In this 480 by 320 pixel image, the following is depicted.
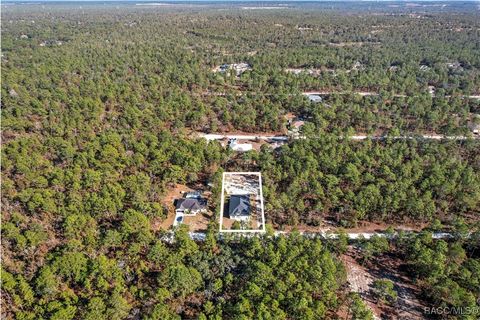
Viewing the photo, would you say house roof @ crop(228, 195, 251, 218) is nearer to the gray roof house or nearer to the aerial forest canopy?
→ the aerial forest canopy

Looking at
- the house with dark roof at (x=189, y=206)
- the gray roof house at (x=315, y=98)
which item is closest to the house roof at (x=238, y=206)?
the house with dark roof at (x=189, y=206)

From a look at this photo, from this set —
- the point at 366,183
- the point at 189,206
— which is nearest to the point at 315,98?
the point at 366,183

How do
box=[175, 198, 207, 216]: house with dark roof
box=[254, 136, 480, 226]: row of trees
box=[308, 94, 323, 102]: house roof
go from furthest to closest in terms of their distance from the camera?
box=[308, 94, 323, 102]: house roof → box=[175, 198, 207, 216]: house with dark roof → box=[254, 136, 480, 226]: row of trees

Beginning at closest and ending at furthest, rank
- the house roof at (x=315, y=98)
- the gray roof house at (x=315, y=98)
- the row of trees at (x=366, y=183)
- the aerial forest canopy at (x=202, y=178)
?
the aerial forest canopy at (x=202, y=178) < the row of trees at (x=366, y=183) < the gray roof house at (x=315, y=98) < the house roof at (x=315, y=98)

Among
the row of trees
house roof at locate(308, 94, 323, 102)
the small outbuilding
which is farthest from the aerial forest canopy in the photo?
house roof at locate(308, 94, 323, 102)

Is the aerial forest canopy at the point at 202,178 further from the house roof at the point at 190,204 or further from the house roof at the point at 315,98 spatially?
the house roof at the point at 315,98

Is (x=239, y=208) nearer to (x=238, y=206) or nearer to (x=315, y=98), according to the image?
(x=238, y=206)
